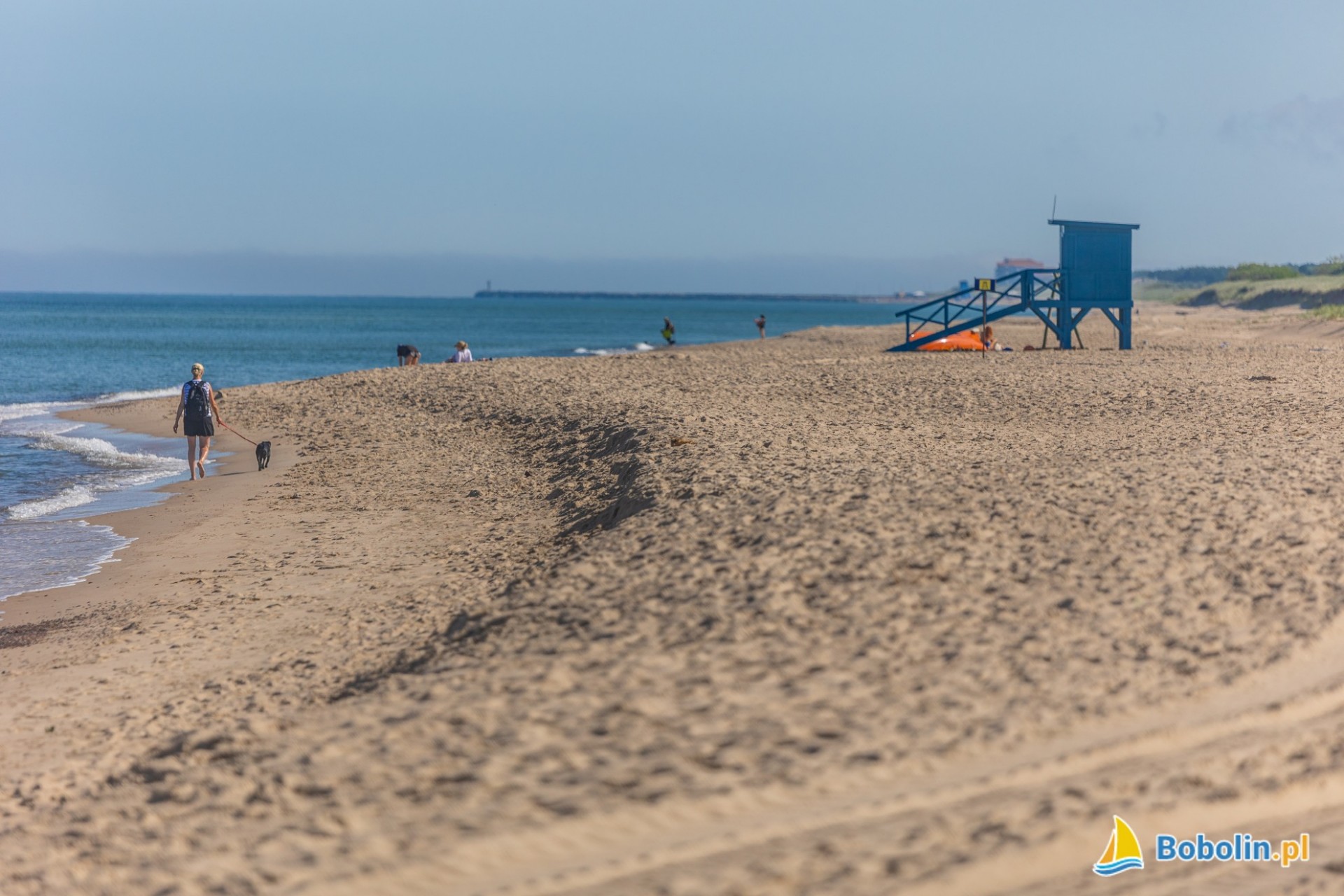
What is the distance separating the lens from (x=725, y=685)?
16.7 ft

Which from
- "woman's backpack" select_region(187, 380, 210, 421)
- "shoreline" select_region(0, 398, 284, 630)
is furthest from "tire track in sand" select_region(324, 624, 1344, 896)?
"woman's backpack" select_region(187, 380, 210, 421)

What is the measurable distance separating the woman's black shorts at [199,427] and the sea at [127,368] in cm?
87

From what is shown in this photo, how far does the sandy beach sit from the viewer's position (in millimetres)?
4031

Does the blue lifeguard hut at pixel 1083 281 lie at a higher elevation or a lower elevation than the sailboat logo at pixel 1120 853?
higher

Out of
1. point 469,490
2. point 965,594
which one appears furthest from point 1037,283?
point 965,594

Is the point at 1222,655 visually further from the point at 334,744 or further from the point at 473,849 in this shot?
the point at 334,744

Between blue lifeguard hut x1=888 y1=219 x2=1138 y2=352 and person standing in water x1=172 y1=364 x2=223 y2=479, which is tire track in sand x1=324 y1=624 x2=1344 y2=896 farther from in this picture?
blue lifeguard hut x1=888 y1=219 x2=1138 y2=352

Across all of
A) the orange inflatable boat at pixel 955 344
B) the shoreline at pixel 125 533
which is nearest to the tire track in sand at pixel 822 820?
the shoreline at pixel 125 533

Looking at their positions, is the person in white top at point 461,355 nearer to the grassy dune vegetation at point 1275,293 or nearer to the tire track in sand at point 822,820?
the tire track in sand at point 822,820

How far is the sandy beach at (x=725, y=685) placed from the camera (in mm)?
4031

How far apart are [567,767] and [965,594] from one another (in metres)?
2.51

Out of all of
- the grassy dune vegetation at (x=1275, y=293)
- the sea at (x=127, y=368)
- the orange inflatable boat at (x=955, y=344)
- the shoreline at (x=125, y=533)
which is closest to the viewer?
the shoreline at (x=125, y=533)

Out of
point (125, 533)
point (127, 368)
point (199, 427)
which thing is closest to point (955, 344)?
Result: point (199, 427)

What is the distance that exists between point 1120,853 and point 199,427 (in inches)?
494
